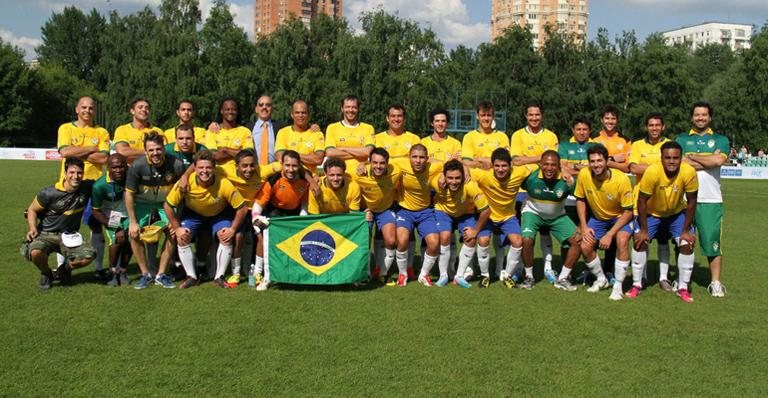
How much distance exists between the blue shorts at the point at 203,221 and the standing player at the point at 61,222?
37.0 inches

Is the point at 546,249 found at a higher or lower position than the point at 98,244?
lower

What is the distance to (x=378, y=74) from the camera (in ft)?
141

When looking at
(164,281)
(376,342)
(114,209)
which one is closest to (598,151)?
(376,342)

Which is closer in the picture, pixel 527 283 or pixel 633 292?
pixel 633 292

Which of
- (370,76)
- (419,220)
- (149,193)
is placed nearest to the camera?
(149,193)

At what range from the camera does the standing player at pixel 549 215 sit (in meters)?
6.81

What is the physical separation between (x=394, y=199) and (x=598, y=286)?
2.32 m

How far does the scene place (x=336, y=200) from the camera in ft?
22.5

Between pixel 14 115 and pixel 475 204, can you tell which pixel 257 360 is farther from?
pixel 14 115

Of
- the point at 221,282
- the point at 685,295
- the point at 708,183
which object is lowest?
the point at 685,295

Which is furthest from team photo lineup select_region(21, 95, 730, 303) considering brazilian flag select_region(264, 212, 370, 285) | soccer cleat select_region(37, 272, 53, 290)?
brazilian flag select_region(264, 212, 370, 285)

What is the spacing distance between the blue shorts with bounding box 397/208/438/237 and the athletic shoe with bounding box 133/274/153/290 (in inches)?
103

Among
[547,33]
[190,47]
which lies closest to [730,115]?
[547,33]

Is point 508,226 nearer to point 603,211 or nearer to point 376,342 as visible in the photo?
point 603,211
